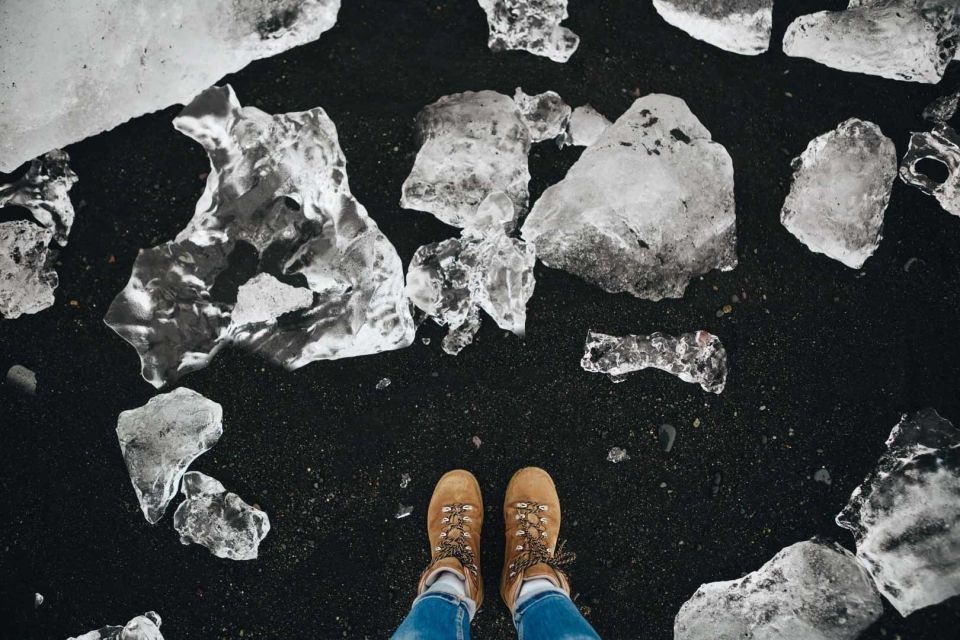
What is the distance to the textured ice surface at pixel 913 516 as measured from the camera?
1.96 metres

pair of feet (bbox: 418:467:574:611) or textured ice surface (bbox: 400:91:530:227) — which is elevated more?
textured ice surface (bbox: 400:91:530:227)

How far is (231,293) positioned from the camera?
1.99 metres

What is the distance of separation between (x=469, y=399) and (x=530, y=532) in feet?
1.64

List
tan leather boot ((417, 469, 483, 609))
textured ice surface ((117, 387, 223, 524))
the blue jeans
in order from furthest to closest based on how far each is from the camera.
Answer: textured ice surface ((117, 387, 223, 524)), tan leather boot ((417, 469, 483, 609)), the blue jeans

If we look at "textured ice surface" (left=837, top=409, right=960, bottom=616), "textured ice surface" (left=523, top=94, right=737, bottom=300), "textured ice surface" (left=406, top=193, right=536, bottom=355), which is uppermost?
"textured ice surface" (left=523, top=94, right=737, bottom=300)

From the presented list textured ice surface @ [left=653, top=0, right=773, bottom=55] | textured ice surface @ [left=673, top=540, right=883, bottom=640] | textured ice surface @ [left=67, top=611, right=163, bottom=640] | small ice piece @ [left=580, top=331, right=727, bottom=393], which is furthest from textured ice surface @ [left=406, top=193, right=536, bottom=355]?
textured ice surface @ [left=67, top=611, right=163, bottom=640]

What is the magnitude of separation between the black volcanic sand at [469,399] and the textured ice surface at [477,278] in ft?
0.19

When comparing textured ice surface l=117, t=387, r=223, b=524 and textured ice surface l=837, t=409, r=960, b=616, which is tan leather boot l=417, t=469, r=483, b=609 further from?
textured ice surface l=837, t=409, r=960, b=616

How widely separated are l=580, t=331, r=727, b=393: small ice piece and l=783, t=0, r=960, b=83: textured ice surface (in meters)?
1.14

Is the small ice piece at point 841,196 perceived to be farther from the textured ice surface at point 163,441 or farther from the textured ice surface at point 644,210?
the textured ice surface at point 163,441

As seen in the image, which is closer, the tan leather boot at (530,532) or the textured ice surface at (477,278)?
the tan leather boot at (530,532)

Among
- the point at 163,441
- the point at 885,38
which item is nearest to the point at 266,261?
the point at 163,441

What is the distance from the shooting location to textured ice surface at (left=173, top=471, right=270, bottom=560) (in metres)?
1.94

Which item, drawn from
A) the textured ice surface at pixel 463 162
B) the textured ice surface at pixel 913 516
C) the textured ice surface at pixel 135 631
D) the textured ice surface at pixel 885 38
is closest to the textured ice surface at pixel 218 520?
the textured ice surface at pixel 135 631
